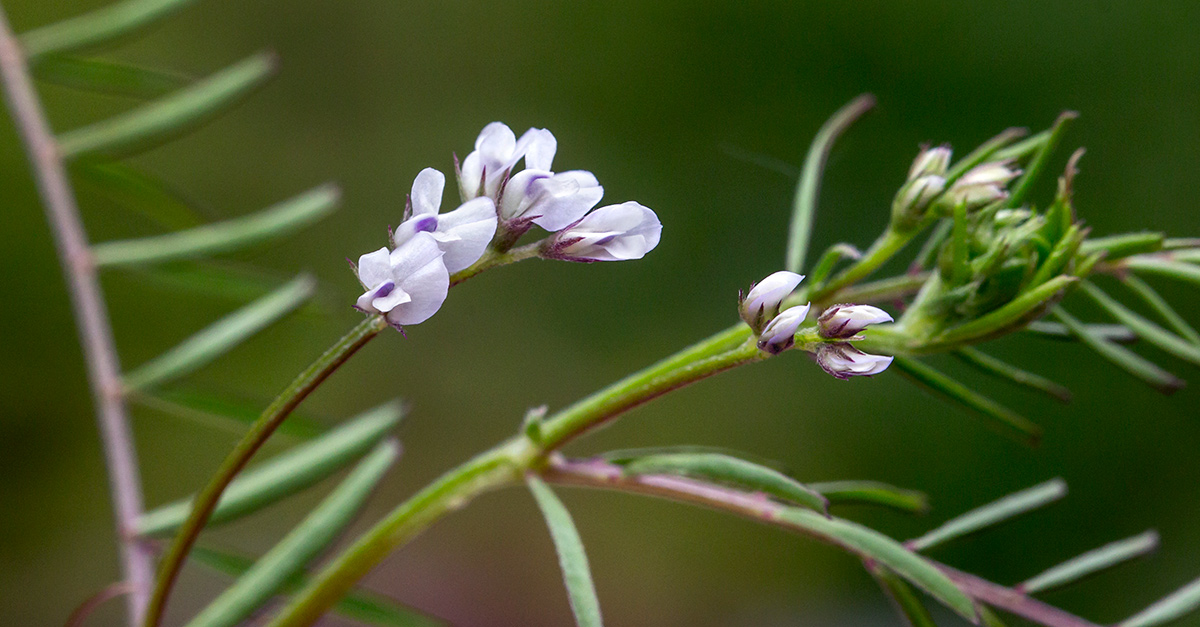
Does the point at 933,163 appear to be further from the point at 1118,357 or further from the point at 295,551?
the point at 295,551

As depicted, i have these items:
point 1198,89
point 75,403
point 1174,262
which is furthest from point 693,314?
point 1174,262

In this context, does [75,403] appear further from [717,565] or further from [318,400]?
[717,565]

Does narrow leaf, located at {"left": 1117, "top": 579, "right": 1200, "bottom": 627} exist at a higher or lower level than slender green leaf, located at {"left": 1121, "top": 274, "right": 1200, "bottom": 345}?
lower

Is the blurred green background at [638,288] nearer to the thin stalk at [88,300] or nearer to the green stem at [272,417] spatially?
the thin stalk at [88,300]

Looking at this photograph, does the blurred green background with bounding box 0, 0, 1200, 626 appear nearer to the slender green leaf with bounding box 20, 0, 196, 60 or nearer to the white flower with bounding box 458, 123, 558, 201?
the slender green leaf with bounding box 20, 0, 196, 60

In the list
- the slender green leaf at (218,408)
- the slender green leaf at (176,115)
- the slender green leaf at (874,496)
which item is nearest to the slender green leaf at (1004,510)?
the slender green leaf at (874,496)

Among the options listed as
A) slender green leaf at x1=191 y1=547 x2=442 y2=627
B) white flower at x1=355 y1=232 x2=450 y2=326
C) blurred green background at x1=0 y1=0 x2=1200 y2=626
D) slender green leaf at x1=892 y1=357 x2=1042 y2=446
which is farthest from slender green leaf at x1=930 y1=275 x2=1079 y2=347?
blurred green background at x1=0 y1=0 x2=1200 y2=626
